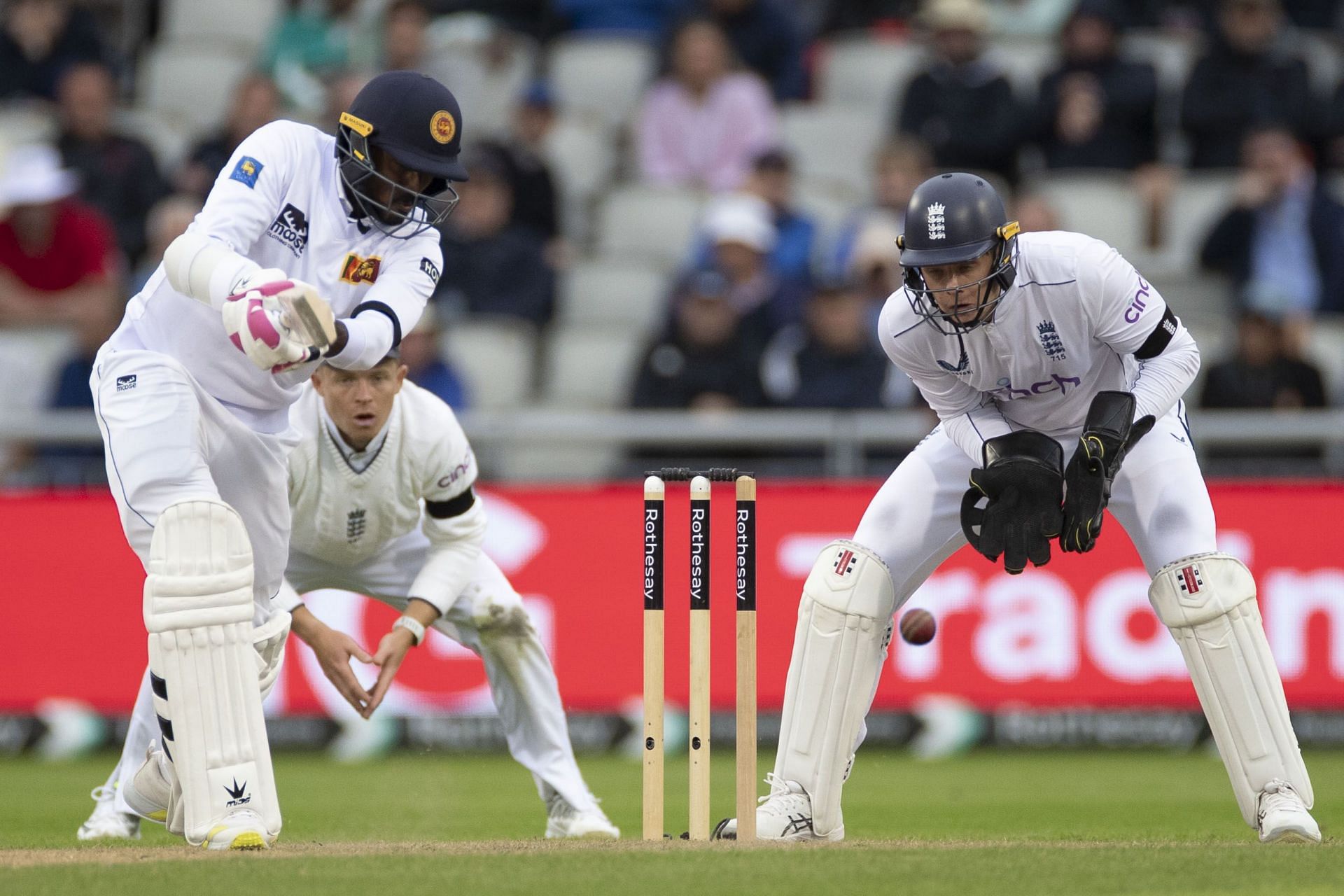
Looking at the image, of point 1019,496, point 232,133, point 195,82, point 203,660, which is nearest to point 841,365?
point 232,133

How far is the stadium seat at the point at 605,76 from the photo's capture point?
602 inches

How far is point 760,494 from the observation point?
11.0 m

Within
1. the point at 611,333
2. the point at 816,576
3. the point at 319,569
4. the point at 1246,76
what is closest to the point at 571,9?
the point at 611,333

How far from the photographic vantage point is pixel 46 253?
12.9 meters

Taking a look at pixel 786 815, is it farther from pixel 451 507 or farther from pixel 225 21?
pixel 225 21

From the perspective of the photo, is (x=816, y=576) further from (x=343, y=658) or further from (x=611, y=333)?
(x=611, y=333)

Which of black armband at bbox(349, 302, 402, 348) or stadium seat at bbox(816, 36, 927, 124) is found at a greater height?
stadium seat at bbox(816, 36, 927, 124)

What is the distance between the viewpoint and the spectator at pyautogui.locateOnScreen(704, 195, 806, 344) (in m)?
12.3

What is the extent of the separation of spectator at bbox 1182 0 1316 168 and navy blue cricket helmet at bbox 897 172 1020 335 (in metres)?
7.96

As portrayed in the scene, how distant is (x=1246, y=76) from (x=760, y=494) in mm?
5322

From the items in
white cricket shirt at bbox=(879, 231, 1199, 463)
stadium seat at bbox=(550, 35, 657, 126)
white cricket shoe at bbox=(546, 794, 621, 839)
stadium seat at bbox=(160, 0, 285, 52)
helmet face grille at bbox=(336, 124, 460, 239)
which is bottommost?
white cricket shoe at bbox=(546, 794, 621, 839)

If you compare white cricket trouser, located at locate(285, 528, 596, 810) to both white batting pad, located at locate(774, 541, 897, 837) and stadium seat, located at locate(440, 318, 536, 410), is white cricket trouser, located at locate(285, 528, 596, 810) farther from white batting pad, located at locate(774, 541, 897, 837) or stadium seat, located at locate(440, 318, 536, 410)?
stadium seat, located at locate(440, 318, 536, 410)

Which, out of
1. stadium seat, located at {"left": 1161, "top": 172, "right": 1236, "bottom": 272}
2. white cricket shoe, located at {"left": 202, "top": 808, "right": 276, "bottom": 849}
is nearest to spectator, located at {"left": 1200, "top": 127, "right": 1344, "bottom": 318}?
stadium seat, located at {"left": 1161, "top": 172, "right": 1236, "bottom": 272}

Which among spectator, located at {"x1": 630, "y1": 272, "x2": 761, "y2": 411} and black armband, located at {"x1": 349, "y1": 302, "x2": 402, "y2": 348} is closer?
black armband, located at {"x1": 349, "y1": 302, "x2": 402, "y2": 348}
